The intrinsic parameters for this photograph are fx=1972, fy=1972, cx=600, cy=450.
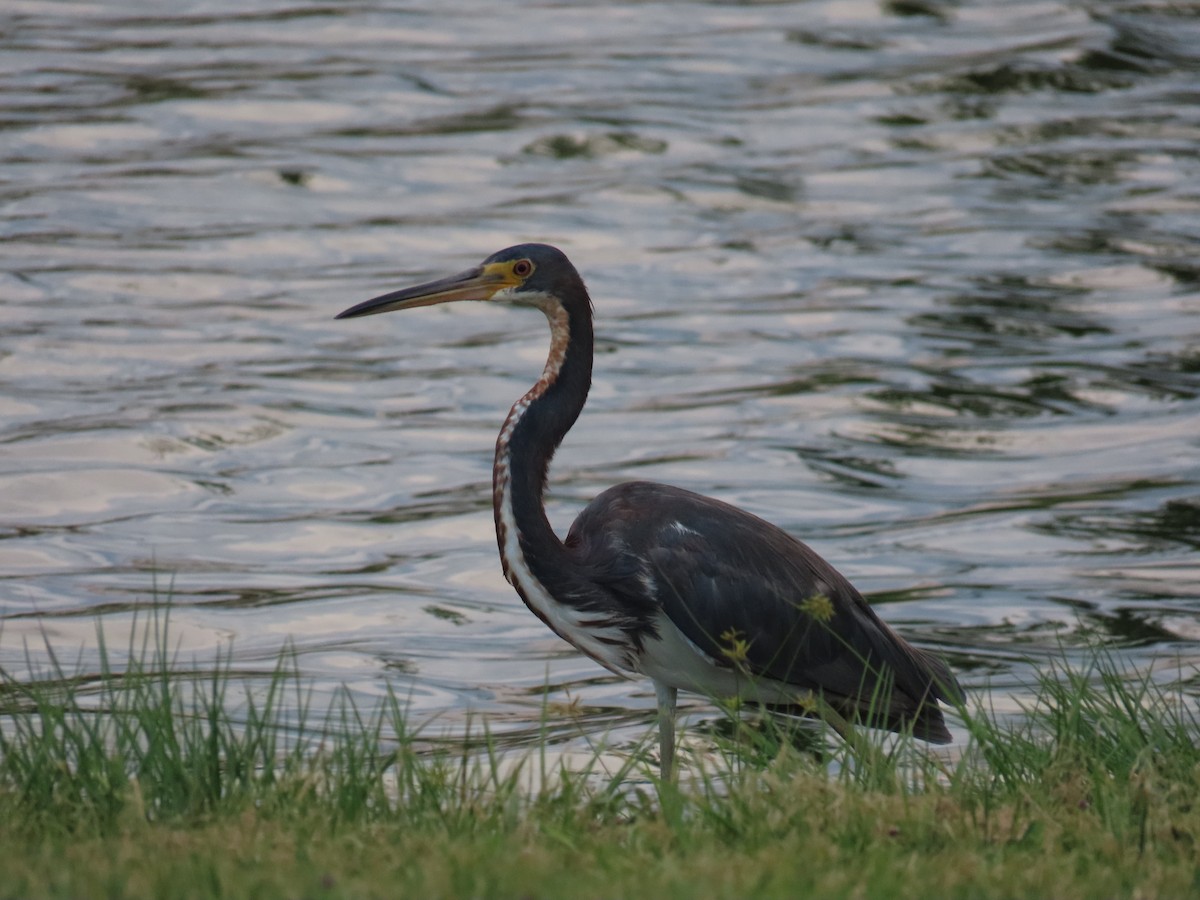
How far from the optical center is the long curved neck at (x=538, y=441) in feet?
24.6

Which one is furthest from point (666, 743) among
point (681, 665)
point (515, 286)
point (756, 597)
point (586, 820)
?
point (515, 286)

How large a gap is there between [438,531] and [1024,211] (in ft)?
31.8

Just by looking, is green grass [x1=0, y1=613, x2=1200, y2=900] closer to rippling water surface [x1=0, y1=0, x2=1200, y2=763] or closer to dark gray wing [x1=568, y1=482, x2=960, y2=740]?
rippling water surface [x1=0, y1=0, x2=1200, y2=763]

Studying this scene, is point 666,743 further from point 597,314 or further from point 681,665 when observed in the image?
point 597,314

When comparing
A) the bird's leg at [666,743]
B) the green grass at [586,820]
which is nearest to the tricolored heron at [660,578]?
the bird's leg at [666,743]

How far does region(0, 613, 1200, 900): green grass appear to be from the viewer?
4.61m

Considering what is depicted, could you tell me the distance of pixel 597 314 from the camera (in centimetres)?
1717

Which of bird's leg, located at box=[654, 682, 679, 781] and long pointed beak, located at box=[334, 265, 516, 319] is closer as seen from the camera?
bird's leg, located at box=[654, 682, 679, 781]

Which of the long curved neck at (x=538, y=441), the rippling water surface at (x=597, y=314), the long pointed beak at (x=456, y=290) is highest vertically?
the long pointed beak at (x=456, y=290)

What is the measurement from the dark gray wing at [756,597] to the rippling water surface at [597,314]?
20.8 inches

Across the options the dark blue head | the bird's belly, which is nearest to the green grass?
the bird's belly

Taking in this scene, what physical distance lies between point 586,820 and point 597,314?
1179 cm

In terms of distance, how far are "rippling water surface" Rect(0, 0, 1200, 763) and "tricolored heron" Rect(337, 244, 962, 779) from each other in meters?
0.41

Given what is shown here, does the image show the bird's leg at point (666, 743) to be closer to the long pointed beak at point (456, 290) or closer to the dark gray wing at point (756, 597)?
the dark gray wing at point (756, 597)
